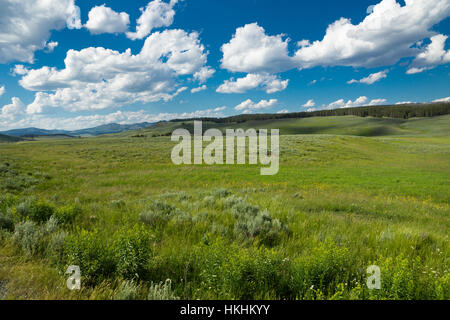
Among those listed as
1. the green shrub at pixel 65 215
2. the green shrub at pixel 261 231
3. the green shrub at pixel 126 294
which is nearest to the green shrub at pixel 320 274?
the green shrub at pixel 261 231

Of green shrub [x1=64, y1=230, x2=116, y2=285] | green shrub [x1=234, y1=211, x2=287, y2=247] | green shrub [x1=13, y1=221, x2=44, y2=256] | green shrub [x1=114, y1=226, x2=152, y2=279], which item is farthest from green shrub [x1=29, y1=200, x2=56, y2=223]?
green shrub [x1=234, y1=211, x2=287, y2=247]

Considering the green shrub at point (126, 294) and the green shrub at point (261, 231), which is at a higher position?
the green shrub at point (126, 294)

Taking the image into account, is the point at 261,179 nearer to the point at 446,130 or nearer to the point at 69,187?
the point at 69,187

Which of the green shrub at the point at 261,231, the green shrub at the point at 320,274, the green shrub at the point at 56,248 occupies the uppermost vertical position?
the green shrub at the point at 56,248

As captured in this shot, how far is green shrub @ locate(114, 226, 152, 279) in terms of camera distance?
3057 millimetres

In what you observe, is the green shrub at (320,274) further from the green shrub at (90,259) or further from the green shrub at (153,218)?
the green shrub at (153,218)

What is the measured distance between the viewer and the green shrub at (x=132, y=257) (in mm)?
3057

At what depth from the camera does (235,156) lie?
31.2m

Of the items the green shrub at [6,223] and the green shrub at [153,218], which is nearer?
the green shrub at [6,223]

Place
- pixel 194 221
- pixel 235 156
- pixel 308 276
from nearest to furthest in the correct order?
pixel 308 276
pixel 194 221
pixel 235 156

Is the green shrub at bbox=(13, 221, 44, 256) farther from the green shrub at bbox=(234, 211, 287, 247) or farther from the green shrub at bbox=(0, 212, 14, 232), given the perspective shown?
the green shrub at bbox=(234, 211, 287, 247)
